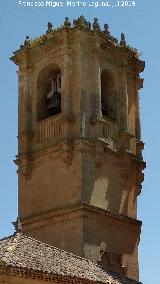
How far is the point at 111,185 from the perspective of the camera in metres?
28.8

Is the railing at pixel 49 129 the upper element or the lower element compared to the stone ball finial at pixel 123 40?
lower

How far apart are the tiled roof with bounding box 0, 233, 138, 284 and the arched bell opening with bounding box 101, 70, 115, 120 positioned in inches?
411

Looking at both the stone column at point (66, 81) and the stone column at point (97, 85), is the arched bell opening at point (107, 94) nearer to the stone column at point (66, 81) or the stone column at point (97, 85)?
the stone column at point (97, 85)

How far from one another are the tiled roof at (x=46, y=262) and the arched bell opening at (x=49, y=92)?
10.4 meters

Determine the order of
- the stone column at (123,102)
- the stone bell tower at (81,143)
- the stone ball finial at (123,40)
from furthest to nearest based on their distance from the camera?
the stone ball finial at (123,40), the stone column at (123,102), the stone bell tower at (81,143)

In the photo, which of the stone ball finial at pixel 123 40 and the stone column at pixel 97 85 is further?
the stone ball finial at pixel 123 40

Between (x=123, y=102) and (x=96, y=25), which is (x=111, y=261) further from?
(x=96, y=25)

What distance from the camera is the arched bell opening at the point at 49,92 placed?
30.6m

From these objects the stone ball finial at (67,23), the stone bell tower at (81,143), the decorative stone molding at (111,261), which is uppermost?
the stone ball finial at (67,23)

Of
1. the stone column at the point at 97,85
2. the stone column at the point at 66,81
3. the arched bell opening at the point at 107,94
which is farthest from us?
the arched bell opening at the point at 107,94

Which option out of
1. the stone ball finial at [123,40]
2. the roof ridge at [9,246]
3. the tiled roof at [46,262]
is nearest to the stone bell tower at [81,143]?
the stone ball finial at [123,40]

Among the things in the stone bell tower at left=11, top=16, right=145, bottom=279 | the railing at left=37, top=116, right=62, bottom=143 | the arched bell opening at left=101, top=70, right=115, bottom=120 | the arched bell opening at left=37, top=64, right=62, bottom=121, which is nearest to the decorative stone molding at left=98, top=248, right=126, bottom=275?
the stone bell tower at left=11, top=16, right=145, bottom=279

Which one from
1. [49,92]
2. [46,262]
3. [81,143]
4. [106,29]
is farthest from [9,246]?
[106,29]

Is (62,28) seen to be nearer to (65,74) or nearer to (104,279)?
(65,74)
